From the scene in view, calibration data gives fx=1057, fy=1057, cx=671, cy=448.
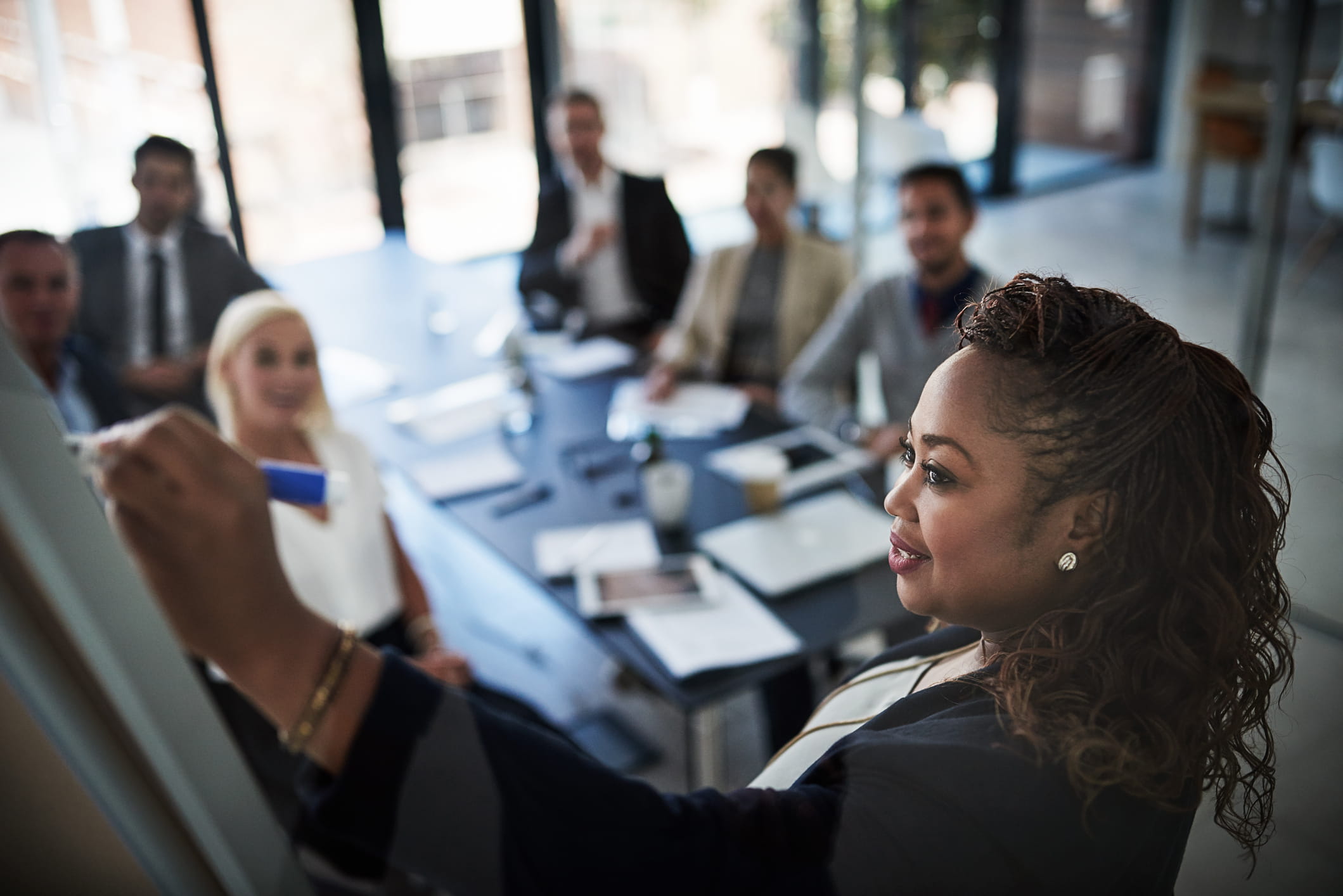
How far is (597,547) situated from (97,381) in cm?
115

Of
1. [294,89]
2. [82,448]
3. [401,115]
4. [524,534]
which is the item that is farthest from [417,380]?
[401,115]

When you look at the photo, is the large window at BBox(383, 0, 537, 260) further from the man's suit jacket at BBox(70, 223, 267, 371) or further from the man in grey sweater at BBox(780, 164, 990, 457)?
the man's suit jacket at BBox(70, 223, 267, 371)

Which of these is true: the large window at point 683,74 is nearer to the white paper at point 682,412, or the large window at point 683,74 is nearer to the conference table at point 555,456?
the conference table at point 555,456

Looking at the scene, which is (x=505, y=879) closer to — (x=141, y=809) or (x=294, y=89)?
(x=141, y=809)

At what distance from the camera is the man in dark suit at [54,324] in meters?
0.69

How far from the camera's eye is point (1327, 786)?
56cm

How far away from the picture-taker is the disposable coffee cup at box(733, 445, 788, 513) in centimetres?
214

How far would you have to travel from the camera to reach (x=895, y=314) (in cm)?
239

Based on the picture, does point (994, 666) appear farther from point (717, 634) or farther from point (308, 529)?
point (717, 634)

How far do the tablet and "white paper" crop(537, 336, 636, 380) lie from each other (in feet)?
3.62

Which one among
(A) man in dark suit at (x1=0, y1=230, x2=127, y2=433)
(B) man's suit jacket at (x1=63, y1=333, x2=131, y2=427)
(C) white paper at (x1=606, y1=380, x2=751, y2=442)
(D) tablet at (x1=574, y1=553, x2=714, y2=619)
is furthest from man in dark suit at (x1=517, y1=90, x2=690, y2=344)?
(A) man in dark suit at (x1=0, y1=230, x2=127, y2=433)

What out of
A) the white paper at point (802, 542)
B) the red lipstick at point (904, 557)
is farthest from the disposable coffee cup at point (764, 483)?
the red lipstick at point (904, 557)

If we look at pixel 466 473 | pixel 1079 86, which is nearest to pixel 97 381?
pixel 466 473

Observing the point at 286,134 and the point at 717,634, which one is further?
the point at 286,134
